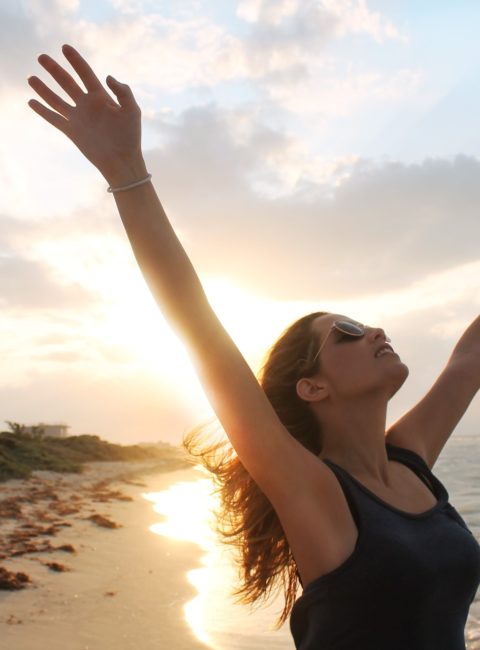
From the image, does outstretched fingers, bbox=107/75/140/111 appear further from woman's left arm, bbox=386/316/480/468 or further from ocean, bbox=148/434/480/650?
woman's left arm, bbox=386/316/480/468

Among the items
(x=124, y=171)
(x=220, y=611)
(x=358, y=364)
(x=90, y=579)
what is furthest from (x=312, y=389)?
(x=90, y=579)

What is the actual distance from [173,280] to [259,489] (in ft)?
3.75

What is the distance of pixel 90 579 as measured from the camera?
8570 millimetres

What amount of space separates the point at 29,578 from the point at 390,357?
20.6 feet

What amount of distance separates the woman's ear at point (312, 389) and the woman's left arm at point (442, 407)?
55 centimetres

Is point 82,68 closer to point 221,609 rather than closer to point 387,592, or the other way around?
point 387,592

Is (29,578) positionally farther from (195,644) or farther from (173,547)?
(173,547)

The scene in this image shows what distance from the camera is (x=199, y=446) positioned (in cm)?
361

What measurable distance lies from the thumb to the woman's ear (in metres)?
1.37

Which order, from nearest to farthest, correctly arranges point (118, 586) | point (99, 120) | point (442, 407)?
point (99, 120) → point (442, 407) → point (118, 586)

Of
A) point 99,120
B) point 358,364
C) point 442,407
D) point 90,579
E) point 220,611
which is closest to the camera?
point 99,120

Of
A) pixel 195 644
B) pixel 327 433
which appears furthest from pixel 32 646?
pixel 327 433

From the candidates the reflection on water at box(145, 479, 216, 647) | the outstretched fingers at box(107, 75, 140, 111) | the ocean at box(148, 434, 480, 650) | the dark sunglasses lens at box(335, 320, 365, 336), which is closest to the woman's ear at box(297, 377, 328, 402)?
the dark sunglasses lens at box(335, 320, 365, 336)

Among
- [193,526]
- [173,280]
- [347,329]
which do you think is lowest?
[193,526]
